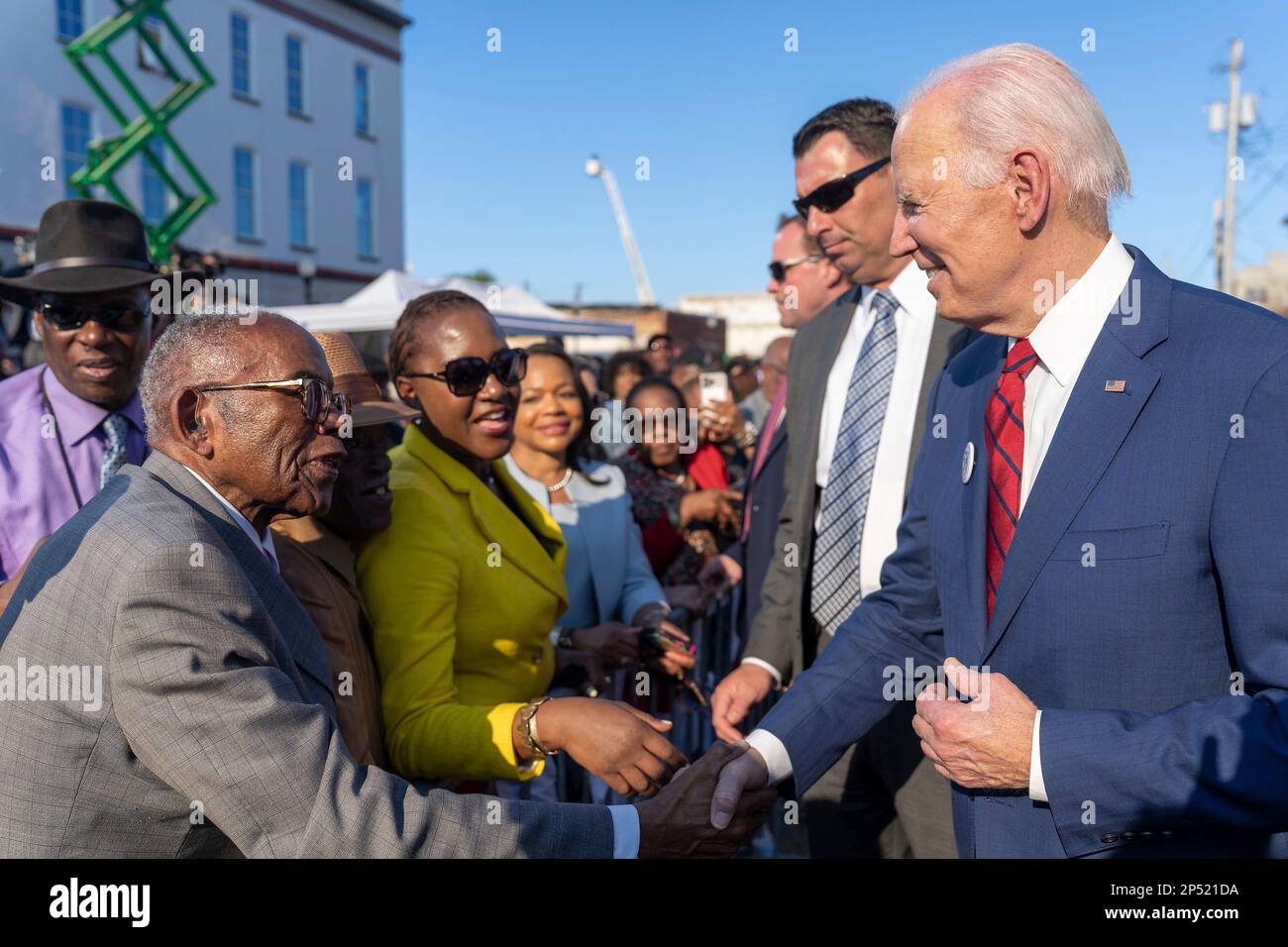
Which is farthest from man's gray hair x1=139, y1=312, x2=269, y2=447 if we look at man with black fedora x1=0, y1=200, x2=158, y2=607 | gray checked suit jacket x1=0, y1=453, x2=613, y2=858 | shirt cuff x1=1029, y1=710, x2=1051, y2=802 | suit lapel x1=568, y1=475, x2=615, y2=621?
suit lapel x1=568, y1=475, x2=615, y2=621

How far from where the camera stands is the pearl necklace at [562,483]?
179 inches

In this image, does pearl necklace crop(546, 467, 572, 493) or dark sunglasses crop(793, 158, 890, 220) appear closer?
dark sunglasses crop(793, 158, 890, 220)

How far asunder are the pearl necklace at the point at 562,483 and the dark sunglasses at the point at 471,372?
1.23 metres

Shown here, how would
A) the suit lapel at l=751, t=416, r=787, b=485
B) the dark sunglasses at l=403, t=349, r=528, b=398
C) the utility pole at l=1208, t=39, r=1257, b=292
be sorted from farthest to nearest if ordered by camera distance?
the utility pole at l=1208, t=39, r=1257, b=292
the suit lapel at l=751, t=416, r=787, b=485
the dark sunglasses at l=403, t=349, r=528, b=398

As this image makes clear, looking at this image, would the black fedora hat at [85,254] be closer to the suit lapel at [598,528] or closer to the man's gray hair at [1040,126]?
the suit lapel at [598,528]

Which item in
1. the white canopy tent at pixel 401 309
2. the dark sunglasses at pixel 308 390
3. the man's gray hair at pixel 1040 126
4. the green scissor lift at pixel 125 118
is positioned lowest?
the dark sunglasses at pixel 308 390

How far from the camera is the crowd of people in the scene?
6.03 feet

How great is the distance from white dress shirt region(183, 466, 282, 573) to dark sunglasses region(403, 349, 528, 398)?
972 mm

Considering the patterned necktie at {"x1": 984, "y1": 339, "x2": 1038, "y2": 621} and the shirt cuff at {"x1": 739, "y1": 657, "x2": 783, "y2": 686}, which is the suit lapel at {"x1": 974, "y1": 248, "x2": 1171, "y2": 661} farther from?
the shirt cuff at {"x1": 739, "y1": 657, "x2": 783, "y2": 686}

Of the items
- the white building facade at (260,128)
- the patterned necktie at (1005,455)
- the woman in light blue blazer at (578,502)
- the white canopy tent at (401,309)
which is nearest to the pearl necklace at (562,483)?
the woman in light blue blazer at (578,502)

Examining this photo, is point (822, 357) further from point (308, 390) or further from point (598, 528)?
point (308, 390)

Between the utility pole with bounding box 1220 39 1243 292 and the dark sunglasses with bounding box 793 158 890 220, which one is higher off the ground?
the utility pole with bounding box 1220 39 1243 292

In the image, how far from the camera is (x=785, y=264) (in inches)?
211

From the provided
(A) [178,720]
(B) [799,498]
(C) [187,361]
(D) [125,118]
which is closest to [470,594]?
(C) [187,361]
